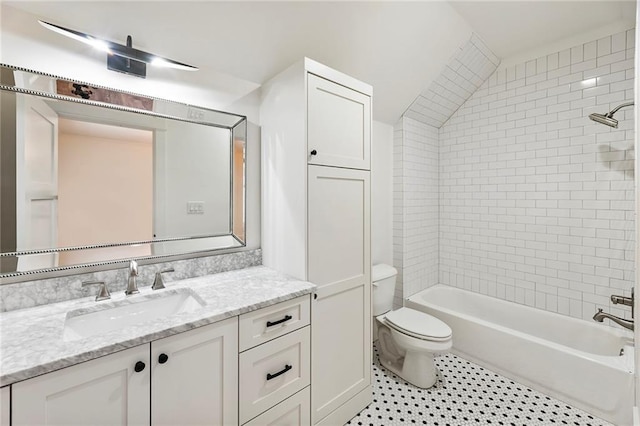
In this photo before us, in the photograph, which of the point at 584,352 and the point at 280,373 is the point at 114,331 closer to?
the point at 280,373

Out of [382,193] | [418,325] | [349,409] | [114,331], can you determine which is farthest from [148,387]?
[382,193]

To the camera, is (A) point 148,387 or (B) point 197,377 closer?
(A) point 148,387

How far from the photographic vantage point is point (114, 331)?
0.94 m

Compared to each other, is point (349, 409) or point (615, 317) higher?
point (615, 317)

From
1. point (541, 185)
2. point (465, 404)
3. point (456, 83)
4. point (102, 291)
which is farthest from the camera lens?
point (456, 83)

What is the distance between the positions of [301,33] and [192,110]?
78 centimetres

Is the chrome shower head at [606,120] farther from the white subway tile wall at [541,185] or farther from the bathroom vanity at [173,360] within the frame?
the bathroom vanity at [173,360]

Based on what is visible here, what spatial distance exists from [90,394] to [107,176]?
93cm

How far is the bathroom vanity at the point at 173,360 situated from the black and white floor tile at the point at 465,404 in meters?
0.67

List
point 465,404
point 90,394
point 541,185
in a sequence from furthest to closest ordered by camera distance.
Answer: point 541,185 < point 465,404 < point 90,394

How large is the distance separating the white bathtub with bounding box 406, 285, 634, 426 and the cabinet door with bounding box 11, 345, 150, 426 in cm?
227

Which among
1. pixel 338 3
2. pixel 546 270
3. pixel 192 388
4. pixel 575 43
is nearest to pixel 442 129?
pixel 575 43

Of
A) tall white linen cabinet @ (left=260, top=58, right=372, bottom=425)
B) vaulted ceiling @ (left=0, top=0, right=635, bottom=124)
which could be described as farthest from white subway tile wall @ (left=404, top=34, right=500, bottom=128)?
tall white linen cabinet @ (left=260, top=58, right=372, bottom=425)

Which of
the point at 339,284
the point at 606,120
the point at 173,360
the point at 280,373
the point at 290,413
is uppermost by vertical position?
the point at 606,120
